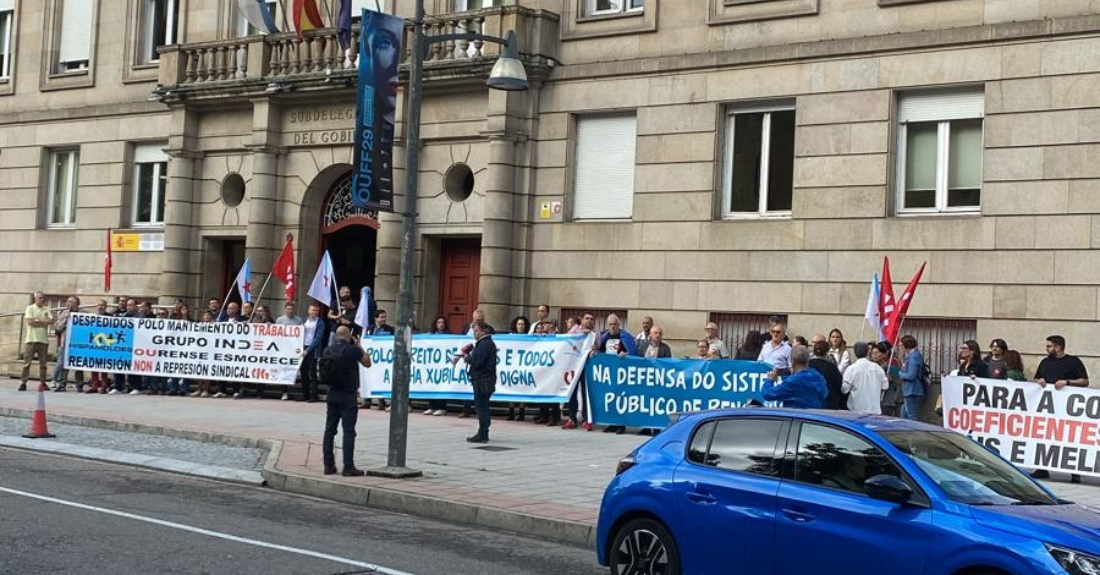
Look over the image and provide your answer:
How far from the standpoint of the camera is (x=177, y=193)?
28969 millimetres

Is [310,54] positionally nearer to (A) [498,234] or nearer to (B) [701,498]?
(A) [498,234]

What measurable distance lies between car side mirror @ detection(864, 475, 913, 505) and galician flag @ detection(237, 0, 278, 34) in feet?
70.1

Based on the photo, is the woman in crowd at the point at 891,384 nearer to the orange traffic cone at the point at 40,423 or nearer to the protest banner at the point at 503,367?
the protest banner at the point at 503,367

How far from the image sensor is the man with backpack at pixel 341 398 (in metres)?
14.6

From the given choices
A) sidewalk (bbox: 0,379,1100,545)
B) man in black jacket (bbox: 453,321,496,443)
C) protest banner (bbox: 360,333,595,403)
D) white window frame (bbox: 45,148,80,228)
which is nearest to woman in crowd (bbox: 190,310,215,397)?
sidewalk (bbox: 0,379,1100,545)

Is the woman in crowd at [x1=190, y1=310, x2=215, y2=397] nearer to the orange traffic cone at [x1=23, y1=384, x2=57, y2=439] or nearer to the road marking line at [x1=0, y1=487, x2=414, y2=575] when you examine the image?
the orange traffic cone at [x1=23, y1=384, x2=57, y2=439]

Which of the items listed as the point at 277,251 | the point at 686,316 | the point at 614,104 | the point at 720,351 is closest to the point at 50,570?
the point at 720,351

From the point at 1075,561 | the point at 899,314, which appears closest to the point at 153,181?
the point at 899,314

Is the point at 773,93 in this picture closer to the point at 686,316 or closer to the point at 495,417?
the point at 686,316

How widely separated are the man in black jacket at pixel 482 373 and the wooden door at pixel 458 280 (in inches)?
273

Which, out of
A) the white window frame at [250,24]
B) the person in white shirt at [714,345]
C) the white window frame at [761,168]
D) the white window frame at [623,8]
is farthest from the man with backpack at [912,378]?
the white window frame at [250,24]

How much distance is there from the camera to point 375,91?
16.2m

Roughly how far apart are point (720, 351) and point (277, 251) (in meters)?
11.7

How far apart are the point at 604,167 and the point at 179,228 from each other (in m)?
10.3
